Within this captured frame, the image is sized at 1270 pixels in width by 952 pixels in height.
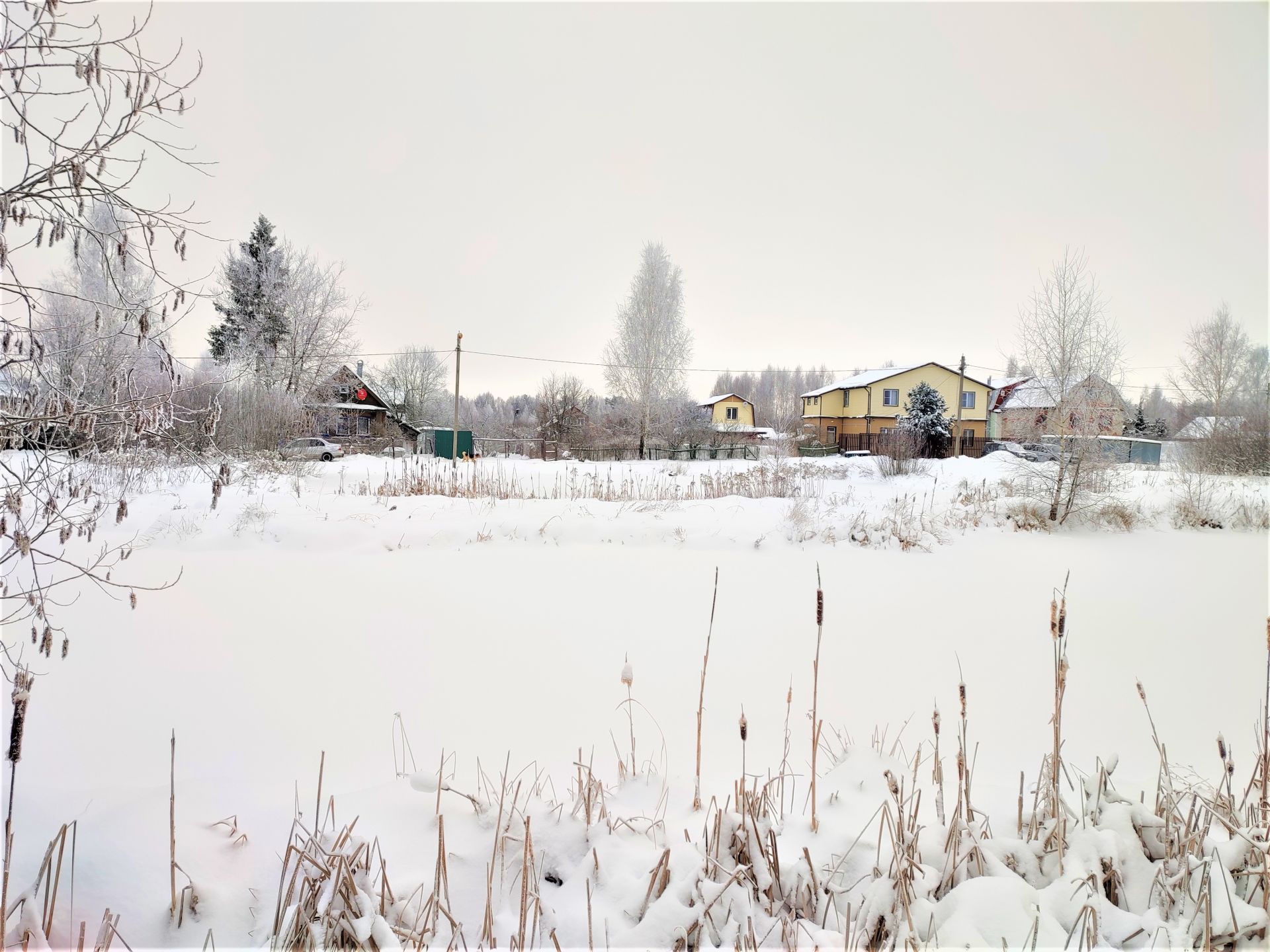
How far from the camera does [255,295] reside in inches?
822

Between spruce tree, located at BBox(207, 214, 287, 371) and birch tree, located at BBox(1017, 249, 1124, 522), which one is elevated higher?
spruce tree, located at BBox(207, 214, 287, 371)

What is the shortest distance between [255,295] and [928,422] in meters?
23.6

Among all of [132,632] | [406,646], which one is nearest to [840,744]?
[406,646]

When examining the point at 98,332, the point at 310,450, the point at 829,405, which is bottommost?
the point at 310,450

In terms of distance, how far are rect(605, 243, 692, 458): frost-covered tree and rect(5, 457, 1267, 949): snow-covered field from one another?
63.0 ft

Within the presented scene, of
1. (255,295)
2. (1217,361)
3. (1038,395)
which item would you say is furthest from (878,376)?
(255,295)

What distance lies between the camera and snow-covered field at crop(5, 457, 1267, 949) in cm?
134

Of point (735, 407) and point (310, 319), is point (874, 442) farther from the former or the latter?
point (310, 319)

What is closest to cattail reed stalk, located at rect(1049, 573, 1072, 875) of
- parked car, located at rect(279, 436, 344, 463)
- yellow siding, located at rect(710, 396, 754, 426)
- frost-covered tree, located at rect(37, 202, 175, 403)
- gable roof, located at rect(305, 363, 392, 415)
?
frost-covered tree, located at rect(37, 202, 175, 403)

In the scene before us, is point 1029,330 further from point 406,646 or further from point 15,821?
point 15,821

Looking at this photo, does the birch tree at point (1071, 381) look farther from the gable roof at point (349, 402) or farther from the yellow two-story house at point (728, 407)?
the yellow two-story house at point (728, 407)

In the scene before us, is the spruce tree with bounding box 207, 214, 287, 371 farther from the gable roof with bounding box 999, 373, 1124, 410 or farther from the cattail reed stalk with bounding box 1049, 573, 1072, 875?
the cattail reed stalk with bounding box 1049, 573, 1072, 875

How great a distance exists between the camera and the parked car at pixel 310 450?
12773 millimetres

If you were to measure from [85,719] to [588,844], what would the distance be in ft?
7.20
